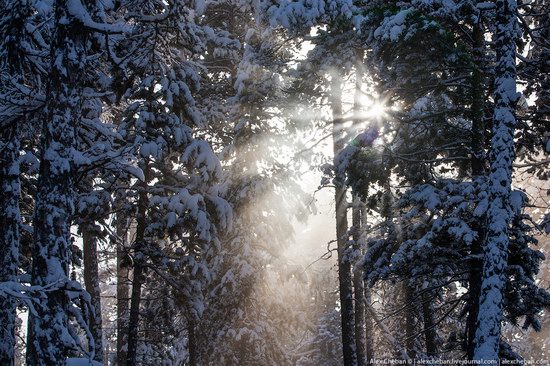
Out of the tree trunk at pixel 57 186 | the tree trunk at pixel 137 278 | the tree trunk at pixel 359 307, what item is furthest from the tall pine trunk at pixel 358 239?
the tree trunk at pixel 57 186

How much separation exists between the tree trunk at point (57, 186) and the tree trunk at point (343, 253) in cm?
743

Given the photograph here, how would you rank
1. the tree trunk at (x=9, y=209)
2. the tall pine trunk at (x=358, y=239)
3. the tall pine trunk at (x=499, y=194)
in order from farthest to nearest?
the tall pine trunk at (x=358, y=239), the tree trunk at (x=9, y=209), the tall pine trunk at (x=499, y=194)

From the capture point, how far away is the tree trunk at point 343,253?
1283 cm

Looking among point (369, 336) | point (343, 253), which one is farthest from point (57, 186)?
point (369, 336)

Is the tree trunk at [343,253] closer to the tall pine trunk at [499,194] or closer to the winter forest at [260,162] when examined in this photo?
the winter forest at [260,162]

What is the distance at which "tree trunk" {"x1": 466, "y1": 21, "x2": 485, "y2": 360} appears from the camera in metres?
9.10

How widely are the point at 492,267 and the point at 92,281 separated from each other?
419 inches

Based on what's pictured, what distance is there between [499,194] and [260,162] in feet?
31.4

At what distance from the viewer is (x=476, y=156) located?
9219mm

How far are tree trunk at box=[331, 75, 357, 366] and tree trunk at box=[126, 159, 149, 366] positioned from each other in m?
5.06

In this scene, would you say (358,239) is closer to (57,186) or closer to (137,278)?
(137,278)

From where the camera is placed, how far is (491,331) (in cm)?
743

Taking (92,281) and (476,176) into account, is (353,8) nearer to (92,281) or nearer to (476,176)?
(476,176)

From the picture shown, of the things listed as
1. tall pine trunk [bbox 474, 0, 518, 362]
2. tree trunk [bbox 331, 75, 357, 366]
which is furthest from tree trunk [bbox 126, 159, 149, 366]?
tall pine trunk [bbox 474, 0, 518, 362]
